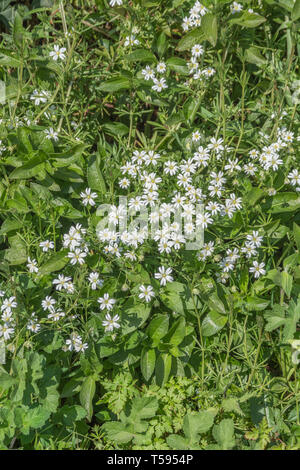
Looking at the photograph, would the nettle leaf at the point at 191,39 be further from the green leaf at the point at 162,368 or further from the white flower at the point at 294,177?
the green leaf at the point at 162,368

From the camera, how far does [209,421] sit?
2365 millimetres

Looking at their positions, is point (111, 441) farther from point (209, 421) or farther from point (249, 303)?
point (249, 303)

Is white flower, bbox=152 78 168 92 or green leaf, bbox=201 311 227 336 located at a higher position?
white flower, bbox=152 78 168 92

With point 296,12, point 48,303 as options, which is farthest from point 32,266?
point 296,12

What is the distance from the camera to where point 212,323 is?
2.60m

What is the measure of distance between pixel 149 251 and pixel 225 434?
0.89m

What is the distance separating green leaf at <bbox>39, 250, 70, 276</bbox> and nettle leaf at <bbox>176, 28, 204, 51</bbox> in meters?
1.36

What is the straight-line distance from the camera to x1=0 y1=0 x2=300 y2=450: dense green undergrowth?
2.46m

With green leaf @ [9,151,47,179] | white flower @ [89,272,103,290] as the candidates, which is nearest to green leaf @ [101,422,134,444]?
white flower @ [89,272,103,290]

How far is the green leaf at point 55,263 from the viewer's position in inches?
100

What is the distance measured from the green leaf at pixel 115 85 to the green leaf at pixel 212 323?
1.33 m

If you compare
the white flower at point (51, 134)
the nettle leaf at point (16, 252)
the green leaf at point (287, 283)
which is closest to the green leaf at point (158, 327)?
the green leaf at point (287, 283)

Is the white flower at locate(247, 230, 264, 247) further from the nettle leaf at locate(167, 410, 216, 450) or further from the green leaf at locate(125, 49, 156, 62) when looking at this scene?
the green leaf at locate(125, 49, 156, 62)

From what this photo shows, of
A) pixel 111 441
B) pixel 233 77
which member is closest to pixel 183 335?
pixel 111 441
